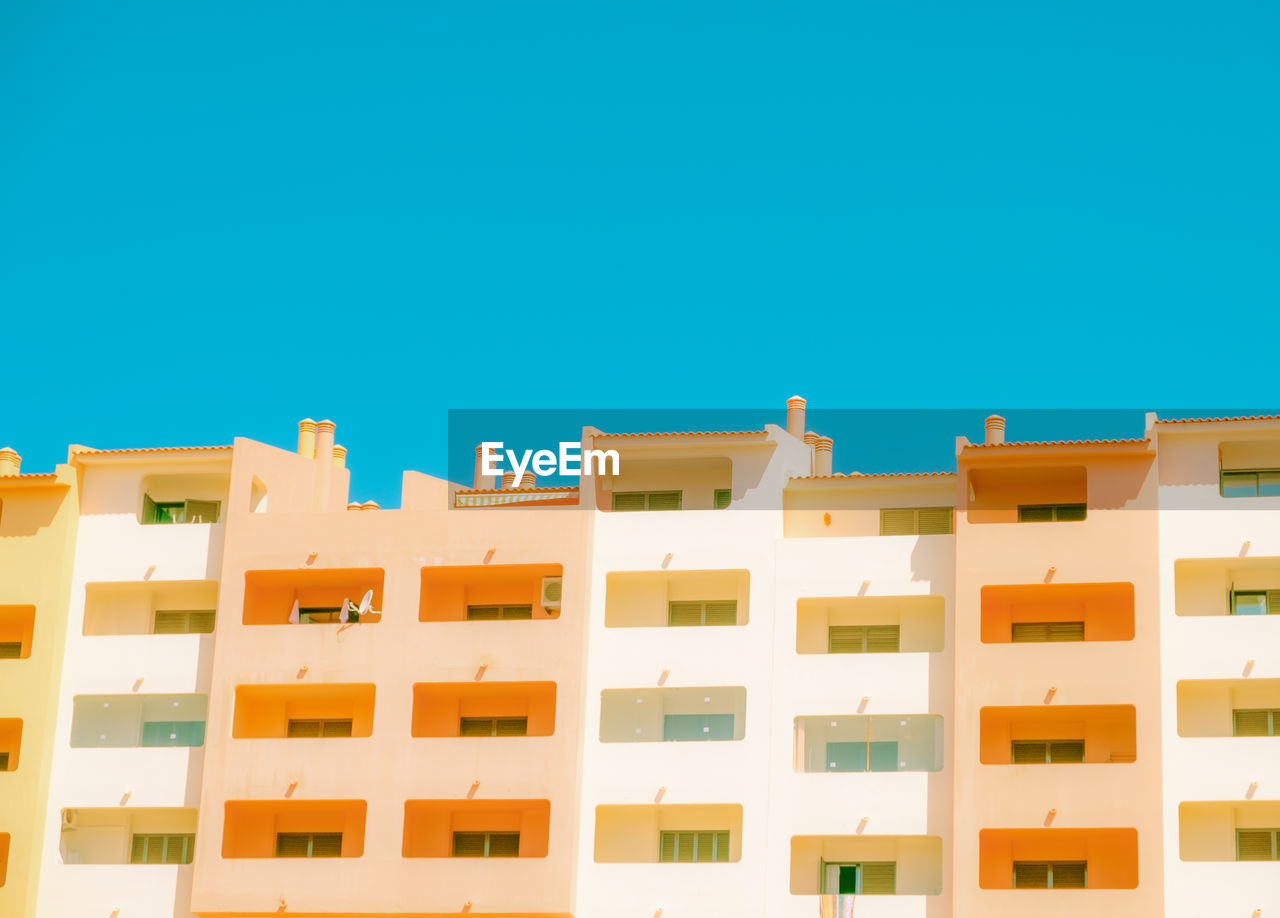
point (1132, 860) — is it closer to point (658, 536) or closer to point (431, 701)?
point (658, 536)

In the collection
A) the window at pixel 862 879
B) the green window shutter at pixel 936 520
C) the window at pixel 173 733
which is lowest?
the window at pixel 862 879

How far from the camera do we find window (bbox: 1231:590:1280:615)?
199ft

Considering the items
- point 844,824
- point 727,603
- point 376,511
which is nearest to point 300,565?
point 376,511

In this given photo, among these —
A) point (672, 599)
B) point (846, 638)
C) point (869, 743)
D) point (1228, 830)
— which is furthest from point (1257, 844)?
point (672, 599)

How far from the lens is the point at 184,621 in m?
66.9

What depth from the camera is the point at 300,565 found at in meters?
64.7

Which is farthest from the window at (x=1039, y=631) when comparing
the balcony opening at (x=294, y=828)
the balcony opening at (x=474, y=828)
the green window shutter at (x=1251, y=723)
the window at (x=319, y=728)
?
the window at (x=319, y=728)

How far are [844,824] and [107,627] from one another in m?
23.0

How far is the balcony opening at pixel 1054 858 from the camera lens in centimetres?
5872

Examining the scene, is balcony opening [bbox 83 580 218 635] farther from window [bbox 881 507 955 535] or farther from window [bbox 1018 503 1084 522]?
window [bbox 1018 503 1084 522]

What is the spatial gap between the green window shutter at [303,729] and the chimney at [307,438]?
8.85 meters

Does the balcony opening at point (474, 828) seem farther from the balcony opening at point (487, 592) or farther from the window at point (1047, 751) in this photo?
the window at point (1047, 751)

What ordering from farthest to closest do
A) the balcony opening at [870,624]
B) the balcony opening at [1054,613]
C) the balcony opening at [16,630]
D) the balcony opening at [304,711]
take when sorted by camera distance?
the balcony opening at [16,630] < the balcony opening at [304,711] < the balcony opening at [870,624] < the balcony opening at [1054,613]

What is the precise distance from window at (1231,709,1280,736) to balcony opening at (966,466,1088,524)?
6985 mm
